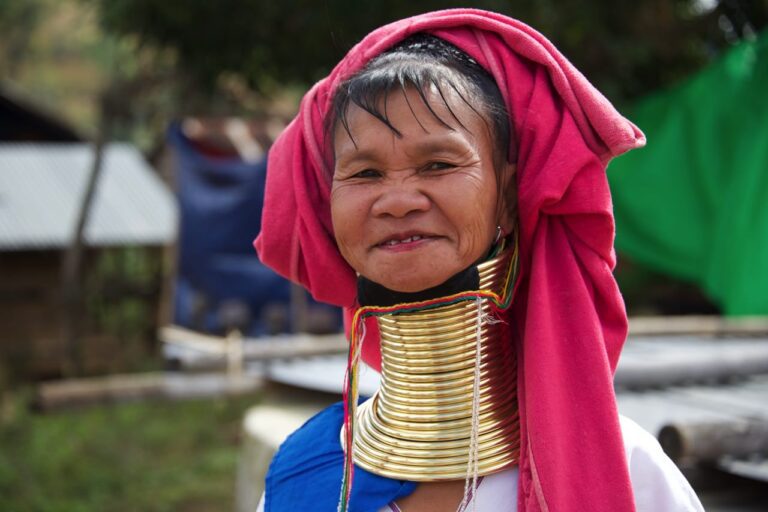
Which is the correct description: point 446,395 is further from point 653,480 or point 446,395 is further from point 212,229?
point 212,229

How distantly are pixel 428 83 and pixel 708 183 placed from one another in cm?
548

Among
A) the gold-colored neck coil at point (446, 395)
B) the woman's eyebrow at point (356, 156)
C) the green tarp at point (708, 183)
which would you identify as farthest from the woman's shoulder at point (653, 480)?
the green tarp at point (708, 183)

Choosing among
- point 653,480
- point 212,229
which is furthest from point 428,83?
point 212,229

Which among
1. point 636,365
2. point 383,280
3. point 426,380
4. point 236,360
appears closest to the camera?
point 383,280

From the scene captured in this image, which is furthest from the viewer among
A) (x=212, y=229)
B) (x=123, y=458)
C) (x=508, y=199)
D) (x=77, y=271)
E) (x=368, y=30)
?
(x=77, y=271)

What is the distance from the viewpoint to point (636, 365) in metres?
3.03

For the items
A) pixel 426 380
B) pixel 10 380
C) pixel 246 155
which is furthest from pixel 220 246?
pixel 426 380

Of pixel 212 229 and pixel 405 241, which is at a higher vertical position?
pixel 405 241

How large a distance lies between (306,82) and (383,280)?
6.70 m

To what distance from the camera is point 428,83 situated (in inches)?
53.6

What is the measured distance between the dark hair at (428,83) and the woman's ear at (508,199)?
0.07ft

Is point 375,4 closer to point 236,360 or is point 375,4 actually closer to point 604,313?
point 236,360

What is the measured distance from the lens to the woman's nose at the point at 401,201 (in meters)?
1.33

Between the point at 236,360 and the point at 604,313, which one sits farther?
the point at 236,360
